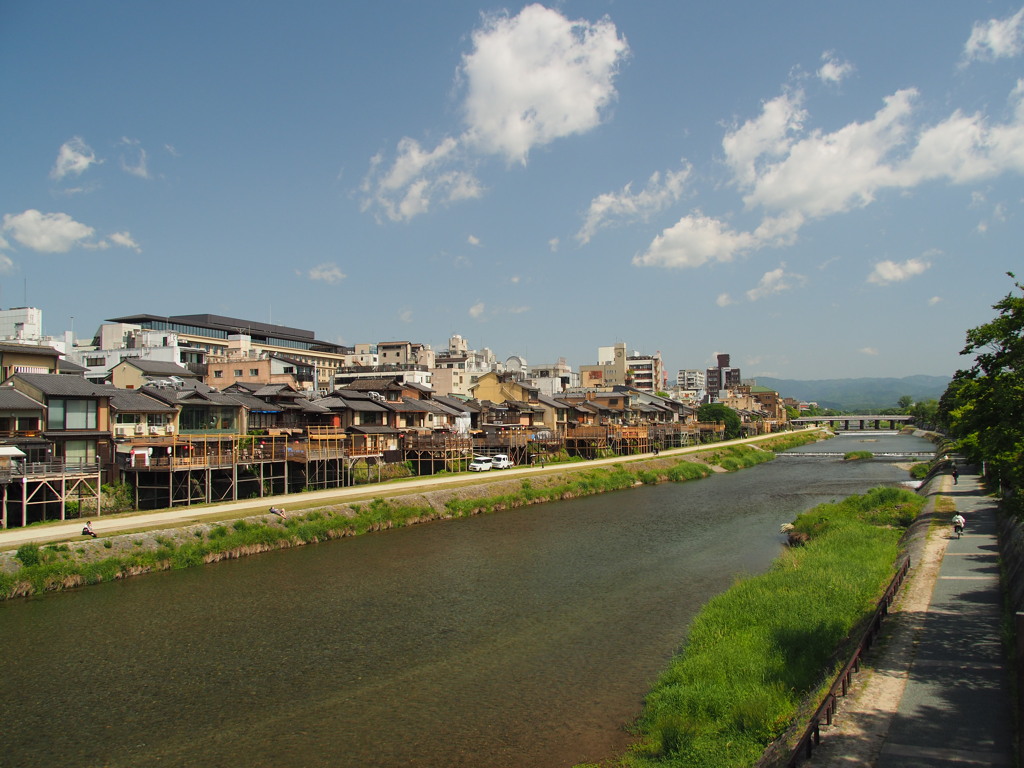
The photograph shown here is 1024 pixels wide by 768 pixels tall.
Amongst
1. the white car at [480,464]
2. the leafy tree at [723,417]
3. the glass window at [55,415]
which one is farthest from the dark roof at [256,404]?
the leafy tree at [723,417]

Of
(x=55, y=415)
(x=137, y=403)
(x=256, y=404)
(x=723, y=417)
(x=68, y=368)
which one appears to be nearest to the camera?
(x=55, y=415)

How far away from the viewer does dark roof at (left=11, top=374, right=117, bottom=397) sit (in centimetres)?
3228

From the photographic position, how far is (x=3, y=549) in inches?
Result: 909

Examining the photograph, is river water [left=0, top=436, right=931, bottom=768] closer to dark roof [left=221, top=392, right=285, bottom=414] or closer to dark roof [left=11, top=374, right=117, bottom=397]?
dark roof [left=11, top=374, right=117, bottom=397]

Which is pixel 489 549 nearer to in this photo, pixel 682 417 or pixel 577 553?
pixel 577 553

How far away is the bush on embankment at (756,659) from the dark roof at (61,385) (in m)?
31.3

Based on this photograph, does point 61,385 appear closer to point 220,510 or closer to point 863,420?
point 220,510

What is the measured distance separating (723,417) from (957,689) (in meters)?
99.2

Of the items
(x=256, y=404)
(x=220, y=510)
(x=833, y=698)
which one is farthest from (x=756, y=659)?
(x=256, y=404)

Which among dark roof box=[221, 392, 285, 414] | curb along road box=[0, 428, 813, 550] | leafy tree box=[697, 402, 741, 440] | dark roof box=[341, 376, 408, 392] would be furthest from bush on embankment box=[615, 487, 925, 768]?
leafy tree box=[697, 402, 741, 440]

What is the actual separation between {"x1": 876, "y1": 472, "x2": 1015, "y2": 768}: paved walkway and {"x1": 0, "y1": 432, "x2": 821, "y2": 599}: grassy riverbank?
24.9 m

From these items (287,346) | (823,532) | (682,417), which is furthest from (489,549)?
(287,346)

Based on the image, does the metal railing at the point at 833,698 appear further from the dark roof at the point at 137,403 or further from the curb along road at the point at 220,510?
the dark roof at the point at 137,403

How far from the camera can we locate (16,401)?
30.5 meters
